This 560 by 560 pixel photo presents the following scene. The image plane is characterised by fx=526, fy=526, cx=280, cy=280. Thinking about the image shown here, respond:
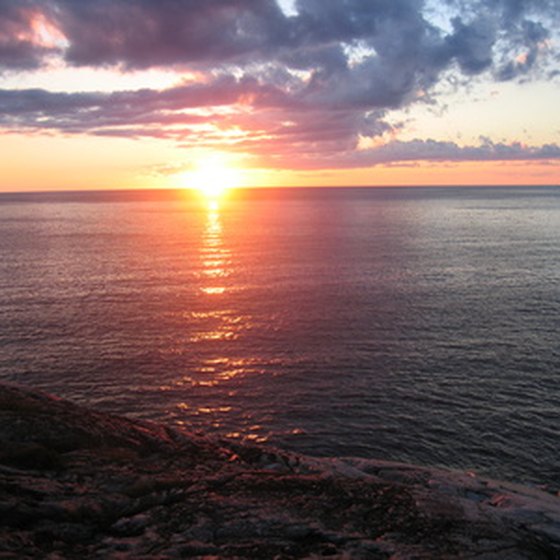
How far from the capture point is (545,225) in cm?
19700

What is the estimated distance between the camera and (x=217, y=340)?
2450 inches

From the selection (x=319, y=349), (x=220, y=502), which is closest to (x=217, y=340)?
(x=319, y=349)

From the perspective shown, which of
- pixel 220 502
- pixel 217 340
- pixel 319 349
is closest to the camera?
pixel 220 502

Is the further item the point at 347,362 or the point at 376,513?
the point at 347,362

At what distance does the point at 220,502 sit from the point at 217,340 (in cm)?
4140

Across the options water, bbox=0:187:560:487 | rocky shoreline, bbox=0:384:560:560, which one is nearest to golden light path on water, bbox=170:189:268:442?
water, bbox=0:187:560:487

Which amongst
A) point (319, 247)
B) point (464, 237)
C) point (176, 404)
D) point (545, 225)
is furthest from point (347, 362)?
point (545, 225)

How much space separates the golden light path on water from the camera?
4459 cm

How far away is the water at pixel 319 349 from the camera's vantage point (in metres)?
40.8

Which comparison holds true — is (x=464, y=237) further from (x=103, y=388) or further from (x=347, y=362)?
(x=103, y=388)

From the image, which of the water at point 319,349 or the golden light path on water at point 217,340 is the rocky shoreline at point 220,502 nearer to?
the water at point 319,349

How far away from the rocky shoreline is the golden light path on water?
14.6 m

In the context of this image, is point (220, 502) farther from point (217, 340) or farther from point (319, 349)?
point (217, 340)

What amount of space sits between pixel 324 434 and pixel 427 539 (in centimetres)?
2121
